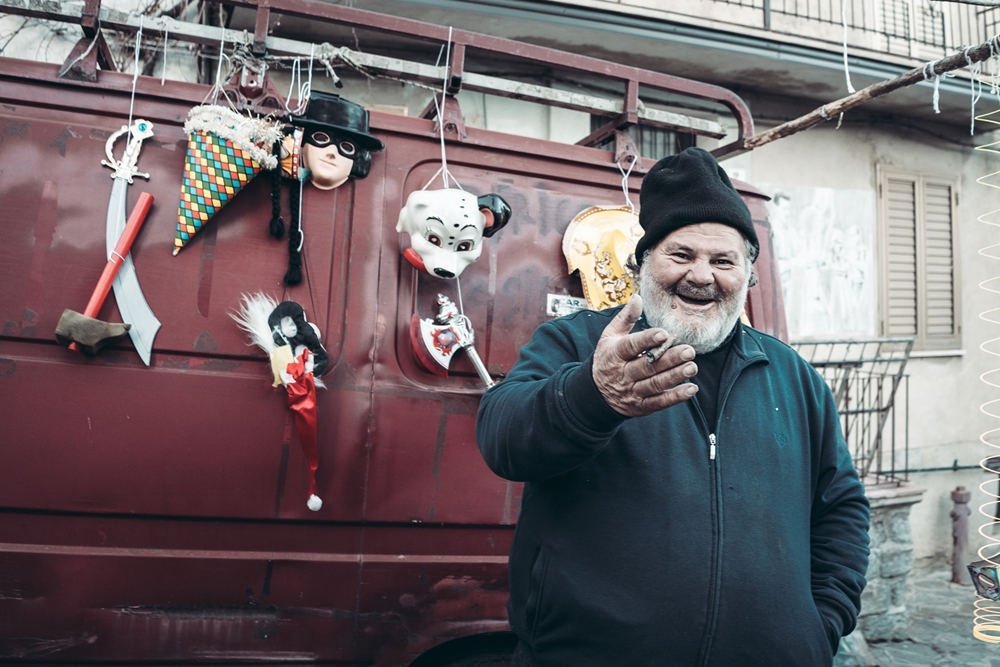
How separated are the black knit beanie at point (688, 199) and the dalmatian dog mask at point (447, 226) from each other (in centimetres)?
85

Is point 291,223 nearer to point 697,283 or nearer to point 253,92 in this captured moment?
point 253,92

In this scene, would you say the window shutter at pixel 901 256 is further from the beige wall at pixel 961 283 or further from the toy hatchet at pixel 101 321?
the toy hatchet at pixel 101 321

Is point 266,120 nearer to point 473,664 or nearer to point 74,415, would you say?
point 74,415

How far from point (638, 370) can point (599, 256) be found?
158 centimetres

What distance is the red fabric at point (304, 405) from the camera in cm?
221

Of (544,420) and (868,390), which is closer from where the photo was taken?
(544,420)

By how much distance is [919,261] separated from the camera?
7598 millimetres

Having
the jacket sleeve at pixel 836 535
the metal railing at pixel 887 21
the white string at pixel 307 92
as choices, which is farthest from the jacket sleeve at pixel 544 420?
the metal railing at pixel 887 21

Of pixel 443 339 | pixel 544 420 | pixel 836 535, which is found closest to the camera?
pixel 544 420

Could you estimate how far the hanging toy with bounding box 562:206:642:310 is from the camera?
2.66 m

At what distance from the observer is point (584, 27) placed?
19.7 feet

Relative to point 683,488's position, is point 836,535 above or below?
below

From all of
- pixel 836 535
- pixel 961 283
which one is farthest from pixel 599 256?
pixel 961 283

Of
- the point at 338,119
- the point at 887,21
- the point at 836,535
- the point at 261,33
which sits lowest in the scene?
the point at 836,535
